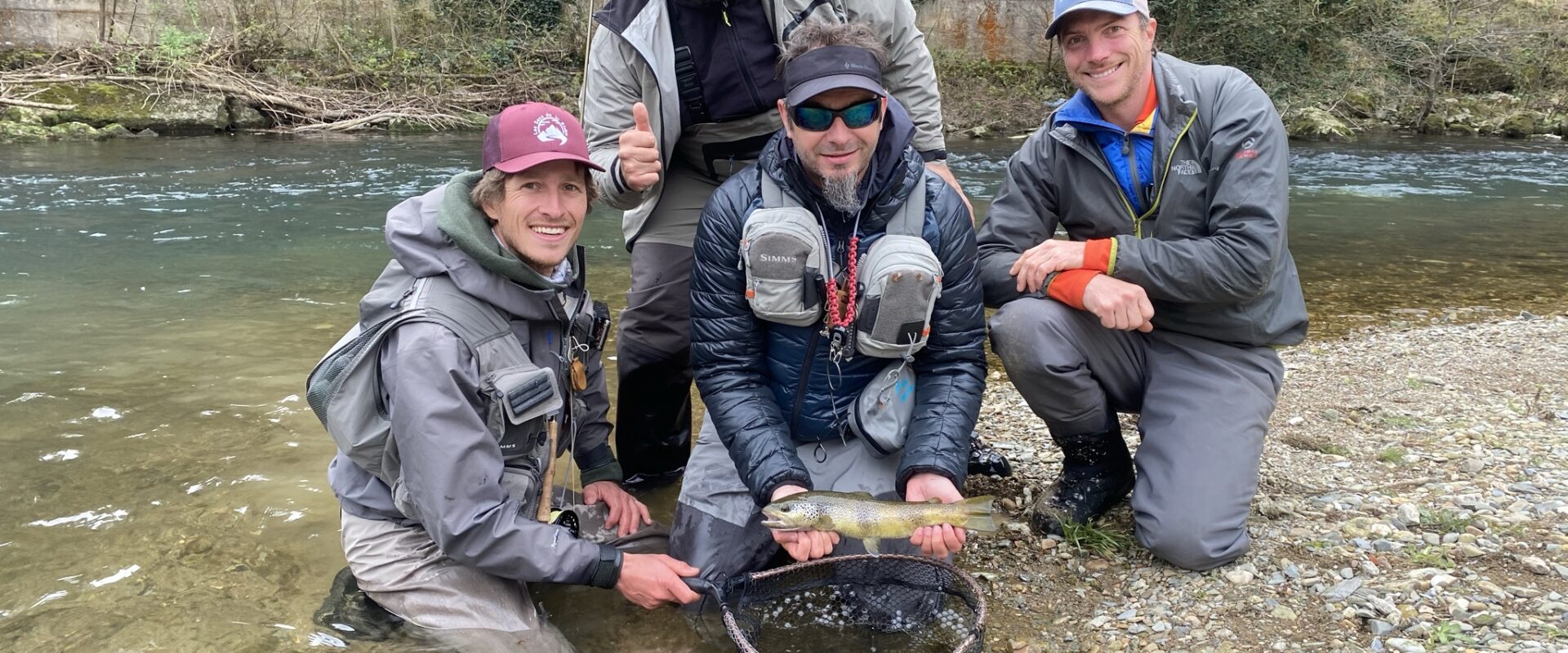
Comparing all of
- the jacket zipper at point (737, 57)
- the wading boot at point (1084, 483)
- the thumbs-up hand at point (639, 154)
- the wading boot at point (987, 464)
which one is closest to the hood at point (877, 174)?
the thumbs-up hand at point (639, 154)

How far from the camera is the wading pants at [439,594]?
3414mm

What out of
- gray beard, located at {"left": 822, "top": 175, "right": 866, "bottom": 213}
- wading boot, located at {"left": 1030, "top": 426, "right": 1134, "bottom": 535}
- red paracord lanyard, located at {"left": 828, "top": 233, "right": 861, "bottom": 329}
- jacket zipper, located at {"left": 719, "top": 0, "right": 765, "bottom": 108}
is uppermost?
jacket zipper, located at {"left": 719, "top": 0, "right": 765, "bottom": 108}

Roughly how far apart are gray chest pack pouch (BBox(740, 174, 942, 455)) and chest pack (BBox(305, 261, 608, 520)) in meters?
0.84

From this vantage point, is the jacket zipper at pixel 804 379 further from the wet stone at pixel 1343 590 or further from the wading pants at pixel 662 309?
the wet stone at pixel 1343 590

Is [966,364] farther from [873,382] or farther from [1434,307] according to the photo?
[1434,307]

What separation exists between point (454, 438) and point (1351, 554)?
3.19m

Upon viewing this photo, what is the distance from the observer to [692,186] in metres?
4.62

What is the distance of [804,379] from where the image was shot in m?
3.88

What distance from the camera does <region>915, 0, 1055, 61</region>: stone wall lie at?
29203 millimetres

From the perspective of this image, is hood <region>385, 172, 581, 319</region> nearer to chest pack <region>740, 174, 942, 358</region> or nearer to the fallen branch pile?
chest pack <region>740, 174, 942, 358</region>

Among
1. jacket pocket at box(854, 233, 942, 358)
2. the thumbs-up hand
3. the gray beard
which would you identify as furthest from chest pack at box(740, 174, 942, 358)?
the thumbs-up hand

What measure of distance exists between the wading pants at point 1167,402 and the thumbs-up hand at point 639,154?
1.57 metres

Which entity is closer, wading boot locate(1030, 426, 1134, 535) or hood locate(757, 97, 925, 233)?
hood locate(757, 97, 925, 233)

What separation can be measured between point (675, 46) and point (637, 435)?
188cm
